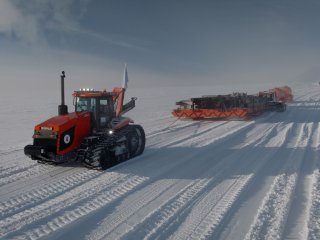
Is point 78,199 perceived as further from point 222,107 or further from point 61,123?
point 222,107

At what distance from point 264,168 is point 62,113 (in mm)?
5838

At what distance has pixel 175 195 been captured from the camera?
283 inches

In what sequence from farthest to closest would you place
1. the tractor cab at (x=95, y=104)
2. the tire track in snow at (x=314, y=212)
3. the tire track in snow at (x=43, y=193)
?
1. the tractor cab at (x=95, y=104)
2. the tire track in snow at (x=43, y=193)
3. the tire track in snow at (x=314, y=212)

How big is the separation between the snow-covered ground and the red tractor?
0.39 meters

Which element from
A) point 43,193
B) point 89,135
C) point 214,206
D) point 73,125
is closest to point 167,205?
point 214,206

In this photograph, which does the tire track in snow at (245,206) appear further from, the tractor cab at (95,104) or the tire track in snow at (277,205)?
the tractor cab at (95,104)

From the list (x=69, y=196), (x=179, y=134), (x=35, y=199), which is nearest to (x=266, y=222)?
(x=69, y=196)

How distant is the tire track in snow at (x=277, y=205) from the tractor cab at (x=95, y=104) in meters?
5.21

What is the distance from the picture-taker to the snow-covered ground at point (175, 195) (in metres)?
5.60

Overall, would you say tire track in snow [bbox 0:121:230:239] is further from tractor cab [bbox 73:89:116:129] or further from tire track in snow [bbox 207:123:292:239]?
tractor cab [bbox 73:89:116:129]

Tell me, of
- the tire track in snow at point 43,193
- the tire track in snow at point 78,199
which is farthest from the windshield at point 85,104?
the tire track in snow at point 78,199

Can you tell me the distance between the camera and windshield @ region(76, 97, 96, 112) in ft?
34.2

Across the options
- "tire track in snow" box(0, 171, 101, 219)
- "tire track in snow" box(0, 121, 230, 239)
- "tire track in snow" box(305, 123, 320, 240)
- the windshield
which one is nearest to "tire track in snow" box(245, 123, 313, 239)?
"tire track in snow" box(305, 123, 320, 240)

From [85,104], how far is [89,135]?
3.16 feet
